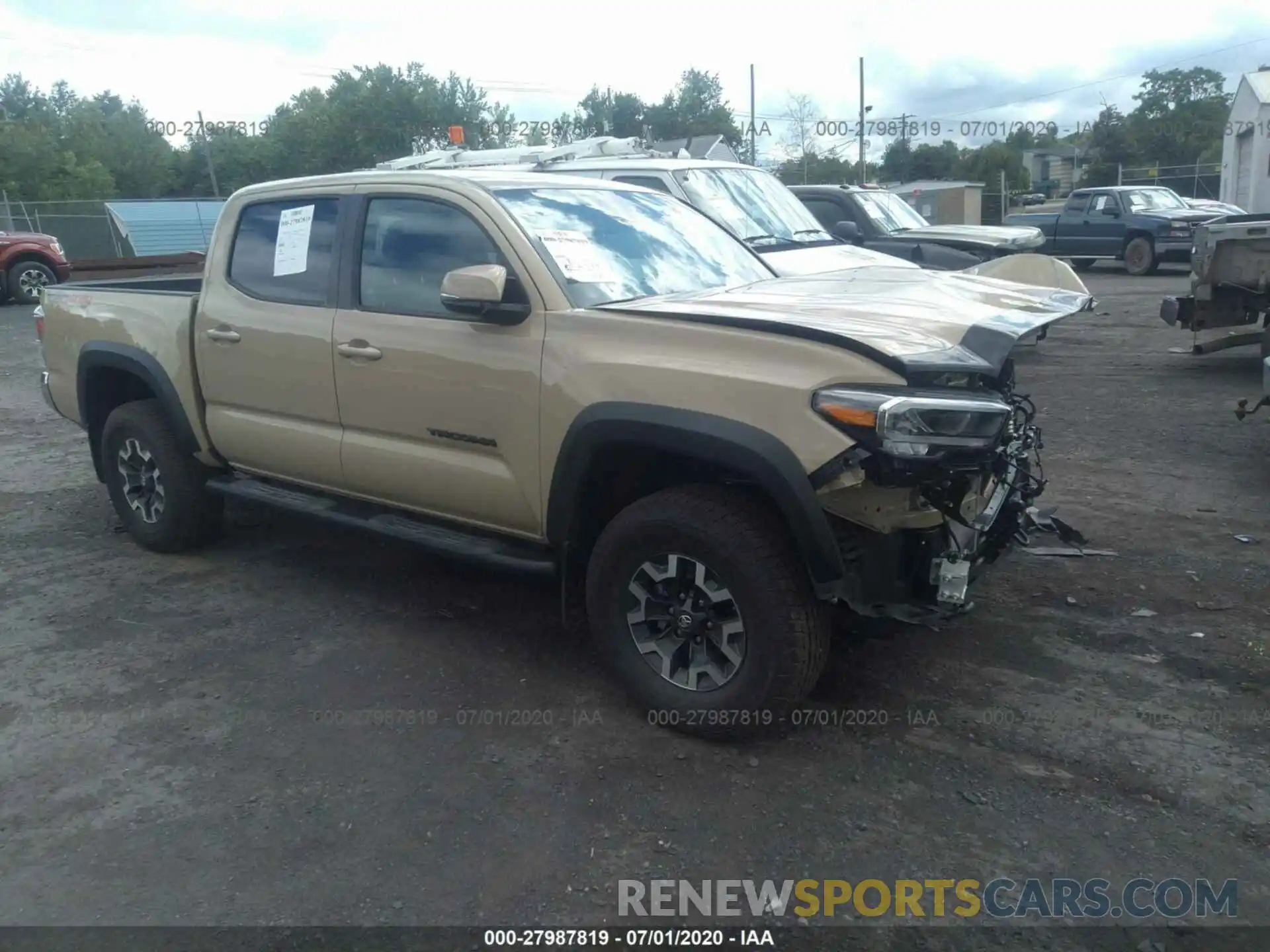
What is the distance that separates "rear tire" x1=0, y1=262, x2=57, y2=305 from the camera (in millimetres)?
20016

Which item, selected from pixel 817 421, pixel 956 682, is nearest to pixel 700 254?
pixel 817 421

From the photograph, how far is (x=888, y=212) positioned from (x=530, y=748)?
10.1 metres

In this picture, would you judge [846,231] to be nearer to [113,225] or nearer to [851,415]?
[851,415]

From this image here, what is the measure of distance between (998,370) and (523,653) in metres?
2.22

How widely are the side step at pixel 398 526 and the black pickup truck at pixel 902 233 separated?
7158 mm

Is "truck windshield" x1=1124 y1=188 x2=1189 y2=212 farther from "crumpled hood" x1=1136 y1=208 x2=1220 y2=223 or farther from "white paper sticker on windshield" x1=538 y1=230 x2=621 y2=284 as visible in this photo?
"white paper sticker on windshield" x1=538 y1=230 x2=621 y2=284

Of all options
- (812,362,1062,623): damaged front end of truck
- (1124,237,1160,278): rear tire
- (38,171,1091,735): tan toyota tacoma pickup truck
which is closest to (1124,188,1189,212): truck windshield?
(1124,237,1160,278): rear tire

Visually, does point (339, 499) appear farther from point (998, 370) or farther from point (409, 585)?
point (998, 370)

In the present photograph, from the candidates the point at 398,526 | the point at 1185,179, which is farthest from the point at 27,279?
the point at 1185,179

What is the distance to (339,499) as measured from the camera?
4859mm

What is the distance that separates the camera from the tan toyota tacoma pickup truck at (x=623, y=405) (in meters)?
3.31

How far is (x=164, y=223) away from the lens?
102ft

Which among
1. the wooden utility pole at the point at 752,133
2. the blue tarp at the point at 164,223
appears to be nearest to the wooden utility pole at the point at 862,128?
the wooden utility pole at the point at 752,133
